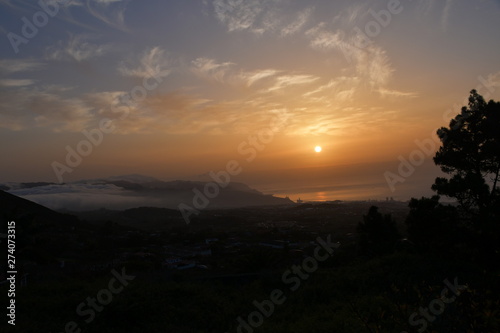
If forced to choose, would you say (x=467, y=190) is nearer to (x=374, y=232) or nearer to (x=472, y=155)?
(x=472, y=155)

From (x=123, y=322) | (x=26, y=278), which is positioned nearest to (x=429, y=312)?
(x=123, y=322)

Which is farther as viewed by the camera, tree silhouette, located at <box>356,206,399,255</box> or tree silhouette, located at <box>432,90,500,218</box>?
tree silhouette, located at <box>356,206,399,255</box>

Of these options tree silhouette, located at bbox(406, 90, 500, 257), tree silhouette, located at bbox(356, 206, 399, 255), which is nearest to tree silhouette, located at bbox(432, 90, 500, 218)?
tree silhouette, located at bbox(406, 90, 500, 257)

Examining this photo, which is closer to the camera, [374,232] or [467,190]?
[467,190]

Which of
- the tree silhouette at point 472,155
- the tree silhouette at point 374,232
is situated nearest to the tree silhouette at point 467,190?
the tree silhouette at point 472,155

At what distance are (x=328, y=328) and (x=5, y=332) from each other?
822 cm

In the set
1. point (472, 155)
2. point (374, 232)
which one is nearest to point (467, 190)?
point (472, 155)

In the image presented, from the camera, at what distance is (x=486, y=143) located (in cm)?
1479

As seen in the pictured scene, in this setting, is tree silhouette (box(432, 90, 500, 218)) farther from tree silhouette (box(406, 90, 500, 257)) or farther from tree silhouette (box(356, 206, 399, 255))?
tree silhouette (box(356, 206, 399, 255))

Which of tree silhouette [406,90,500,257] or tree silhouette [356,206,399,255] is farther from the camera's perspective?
tree silhouette [356,206,399,255]

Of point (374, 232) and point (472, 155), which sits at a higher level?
point (472, 155)

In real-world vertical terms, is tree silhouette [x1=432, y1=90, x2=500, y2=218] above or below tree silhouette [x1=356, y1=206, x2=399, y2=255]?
above

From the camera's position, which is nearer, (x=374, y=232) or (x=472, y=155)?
(x=472, y=155)

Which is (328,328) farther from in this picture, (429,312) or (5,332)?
(5,332)
